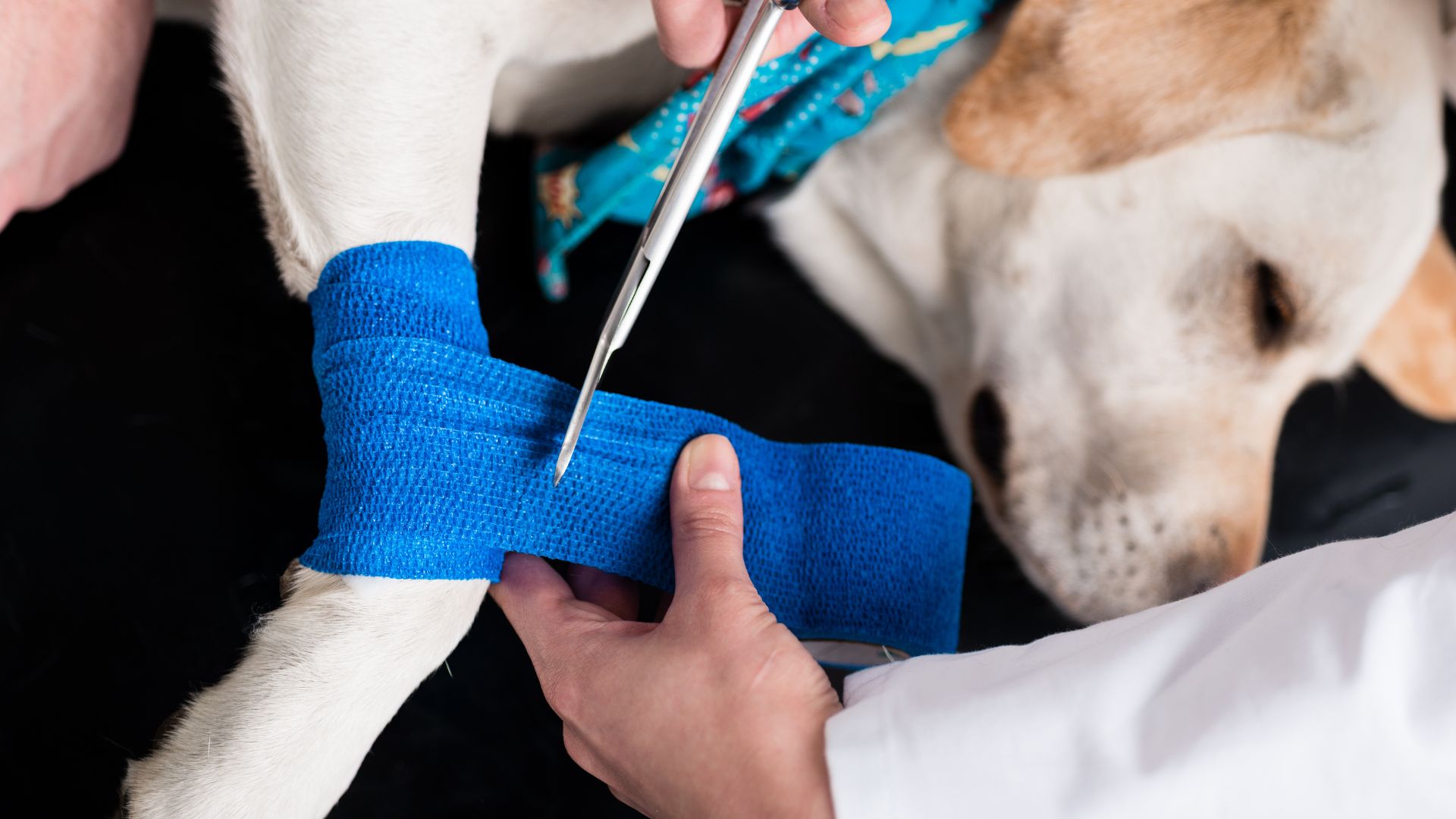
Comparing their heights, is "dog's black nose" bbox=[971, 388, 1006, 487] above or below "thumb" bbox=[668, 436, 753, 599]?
below

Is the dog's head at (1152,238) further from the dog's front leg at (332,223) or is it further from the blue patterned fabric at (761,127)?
the dog's front leg at (332,223)

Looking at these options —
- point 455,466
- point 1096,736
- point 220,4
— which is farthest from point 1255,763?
point 220,4

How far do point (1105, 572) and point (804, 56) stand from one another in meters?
0.54

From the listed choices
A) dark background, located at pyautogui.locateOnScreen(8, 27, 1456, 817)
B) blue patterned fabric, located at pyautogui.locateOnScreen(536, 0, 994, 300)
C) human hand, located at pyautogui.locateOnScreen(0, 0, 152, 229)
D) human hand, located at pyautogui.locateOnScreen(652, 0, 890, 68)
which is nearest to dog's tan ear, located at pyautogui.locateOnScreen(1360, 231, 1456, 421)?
dark background, located at pyautogui.locateOnScreen(8, 27, 1456, 817)

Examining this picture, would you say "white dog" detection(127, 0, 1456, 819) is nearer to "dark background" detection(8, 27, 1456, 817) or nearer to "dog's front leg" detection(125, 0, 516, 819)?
"dog's front leg" detection(125, 0, 516, 819)

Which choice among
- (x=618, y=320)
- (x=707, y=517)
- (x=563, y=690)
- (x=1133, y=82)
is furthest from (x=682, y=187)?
(x=1133, y=82)

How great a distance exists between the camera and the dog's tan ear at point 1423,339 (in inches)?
43.8

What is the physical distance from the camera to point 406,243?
60cm

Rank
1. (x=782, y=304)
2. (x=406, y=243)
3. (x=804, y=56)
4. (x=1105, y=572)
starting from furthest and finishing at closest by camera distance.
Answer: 1. (x=782, y=304)
2. (x=1105, y=572)
3. (x=804, y=56)
4. (x=406, y=243)

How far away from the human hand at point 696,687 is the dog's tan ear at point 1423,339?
3.16ft

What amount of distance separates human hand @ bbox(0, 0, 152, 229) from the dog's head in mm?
666

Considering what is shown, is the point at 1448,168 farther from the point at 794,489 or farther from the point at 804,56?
the point at 794,489

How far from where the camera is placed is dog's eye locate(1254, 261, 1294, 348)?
0.87 m

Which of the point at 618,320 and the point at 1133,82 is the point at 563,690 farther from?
the point at 1133,82
